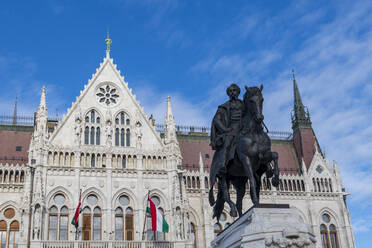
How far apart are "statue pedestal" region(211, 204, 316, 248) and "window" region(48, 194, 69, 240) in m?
26.2

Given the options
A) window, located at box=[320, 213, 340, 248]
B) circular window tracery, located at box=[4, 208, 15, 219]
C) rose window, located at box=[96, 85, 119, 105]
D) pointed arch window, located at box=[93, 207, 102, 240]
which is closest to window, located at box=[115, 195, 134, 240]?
pointed arch window, located at box=[93, 207, 102, 240]

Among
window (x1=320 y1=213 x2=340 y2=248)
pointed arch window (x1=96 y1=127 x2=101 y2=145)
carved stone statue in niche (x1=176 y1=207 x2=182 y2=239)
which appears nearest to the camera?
carved stone statue in niche (x1=176 y1=207 x2=182 y2=239)

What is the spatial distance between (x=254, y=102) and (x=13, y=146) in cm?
3472

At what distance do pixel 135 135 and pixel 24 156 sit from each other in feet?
33.2

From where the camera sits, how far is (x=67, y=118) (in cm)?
3725

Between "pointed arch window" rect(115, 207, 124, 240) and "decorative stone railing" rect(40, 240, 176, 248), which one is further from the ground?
"pointed arch window" rect(115, 207, 124, 240)

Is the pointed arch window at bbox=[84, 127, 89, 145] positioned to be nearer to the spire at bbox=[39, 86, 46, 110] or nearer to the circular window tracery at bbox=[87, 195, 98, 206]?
the spire at bbox=[39, 86, 46, 110]

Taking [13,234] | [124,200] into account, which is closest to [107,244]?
[124,200]

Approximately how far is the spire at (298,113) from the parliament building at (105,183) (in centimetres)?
984

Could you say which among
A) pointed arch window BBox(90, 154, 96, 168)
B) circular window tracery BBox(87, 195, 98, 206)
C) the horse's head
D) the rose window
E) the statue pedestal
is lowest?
the statue pedestal

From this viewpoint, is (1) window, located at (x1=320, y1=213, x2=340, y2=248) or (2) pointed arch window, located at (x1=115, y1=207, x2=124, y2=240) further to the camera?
(1) window, located at (x1=320, y1=213, x2=340, y2=248)

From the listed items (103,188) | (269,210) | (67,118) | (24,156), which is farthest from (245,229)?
(24,156)

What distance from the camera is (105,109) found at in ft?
126

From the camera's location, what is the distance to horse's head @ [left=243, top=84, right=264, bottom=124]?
34.4 ft
